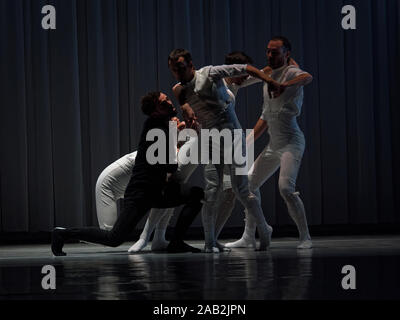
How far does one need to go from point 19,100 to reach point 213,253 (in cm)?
364

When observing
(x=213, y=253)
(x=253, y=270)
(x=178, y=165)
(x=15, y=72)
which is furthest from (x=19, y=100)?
(x=253, y=270)

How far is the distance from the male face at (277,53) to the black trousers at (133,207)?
3.28 ft

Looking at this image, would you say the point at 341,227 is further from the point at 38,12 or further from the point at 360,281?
the point at 360,281

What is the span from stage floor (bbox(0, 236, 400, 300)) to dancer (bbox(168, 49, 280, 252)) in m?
0.28

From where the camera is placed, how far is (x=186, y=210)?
468 centimetres

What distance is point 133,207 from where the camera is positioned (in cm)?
449

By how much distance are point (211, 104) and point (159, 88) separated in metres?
3.27

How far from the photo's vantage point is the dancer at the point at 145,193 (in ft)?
14.7

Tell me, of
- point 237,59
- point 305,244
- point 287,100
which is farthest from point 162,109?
point 305,244

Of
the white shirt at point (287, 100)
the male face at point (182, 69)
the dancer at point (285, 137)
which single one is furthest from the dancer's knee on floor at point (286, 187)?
the male face at point (182, 69)

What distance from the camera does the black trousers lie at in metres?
4.48

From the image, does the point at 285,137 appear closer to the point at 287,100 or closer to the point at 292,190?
the point at 287,100

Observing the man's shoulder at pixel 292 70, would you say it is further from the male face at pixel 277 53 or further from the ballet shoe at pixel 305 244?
the ballet shoe at pixel 305 244

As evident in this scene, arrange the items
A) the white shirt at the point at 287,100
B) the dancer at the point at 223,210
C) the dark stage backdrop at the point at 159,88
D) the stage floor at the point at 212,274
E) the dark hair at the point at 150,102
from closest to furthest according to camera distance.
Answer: the stage floor at the point at 212,274, the dark hair at the point at 150,102, the white shirt at the point at 287,100, the dancer at the point at 223,210, the dark stage backdrop at the point at 159,88
